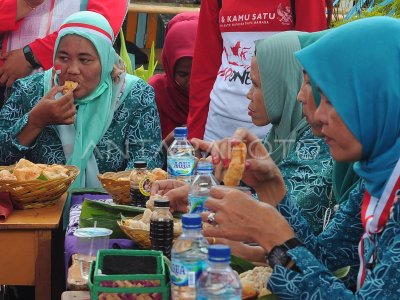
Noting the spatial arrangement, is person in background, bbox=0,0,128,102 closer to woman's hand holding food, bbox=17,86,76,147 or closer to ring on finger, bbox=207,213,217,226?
woman's hand holding food, bbox=17,86,76,147

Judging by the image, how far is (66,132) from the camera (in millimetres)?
4035

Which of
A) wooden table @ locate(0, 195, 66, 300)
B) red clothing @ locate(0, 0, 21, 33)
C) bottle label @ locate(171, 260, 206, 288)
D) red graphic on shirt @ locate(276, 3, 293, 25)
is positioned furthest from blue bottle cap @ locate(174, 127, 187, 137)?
red clothing @ locate(0, 0, 21, 33)

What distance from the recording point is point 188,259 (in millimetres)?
1915

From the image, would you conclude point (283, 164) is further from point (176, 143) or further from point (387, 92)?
point (387, 92)

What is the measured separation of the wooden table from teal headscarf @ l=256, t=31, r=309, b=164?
1029 millimetres

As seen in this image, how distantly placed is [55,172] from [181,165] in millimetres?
663

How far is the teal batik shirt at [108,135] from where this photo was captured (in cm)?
397

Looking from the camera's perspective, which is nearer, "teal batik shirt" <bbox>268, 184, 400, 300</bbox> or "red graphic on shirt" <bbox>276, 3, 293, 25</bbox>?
"teal batik shirt" <bbox>268, 184, 400, 300</bbox>

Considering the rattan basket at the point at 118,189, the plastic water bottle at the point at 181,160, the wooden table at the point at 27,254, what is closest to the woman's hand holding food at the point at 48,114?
the rattan basket at the point at 118,189

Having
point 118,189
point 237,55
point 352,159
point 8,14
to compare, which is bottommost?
point 118,189

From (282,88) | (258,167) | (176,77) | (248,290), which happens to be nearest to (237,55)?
(282,88)

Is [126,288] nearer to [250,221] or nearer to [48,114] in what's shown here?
[250,221]

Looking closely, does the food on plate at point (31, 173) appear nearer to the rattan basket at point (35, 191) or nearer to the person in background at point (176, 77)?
the rattan basket at point (35, 191)

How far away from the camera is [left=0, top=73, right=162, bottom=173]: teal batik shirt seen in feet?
13.0
